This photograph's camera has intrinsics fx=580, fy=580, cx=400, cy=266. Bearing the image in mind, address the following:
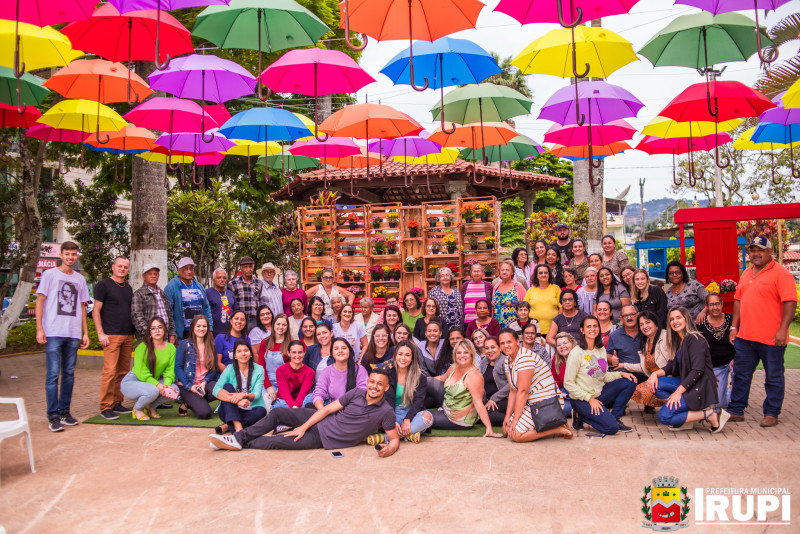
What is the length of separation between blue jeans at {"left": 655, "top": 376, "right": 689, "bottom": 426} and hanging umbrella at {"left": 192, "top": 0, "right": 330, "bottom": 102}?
18.1ft

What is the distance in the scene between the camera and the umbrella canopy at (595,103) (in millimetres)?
7914

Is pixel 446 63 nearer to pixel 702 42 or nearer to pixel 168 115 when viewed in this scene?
pixel 702 42

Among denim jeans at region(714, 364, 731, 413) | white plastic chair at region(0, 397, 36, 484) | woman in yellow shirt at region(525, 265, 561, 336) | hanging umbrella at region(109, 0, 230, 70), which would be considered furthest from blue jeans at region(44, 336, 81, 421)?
denim jeans at region(714, 364, 731, 413)

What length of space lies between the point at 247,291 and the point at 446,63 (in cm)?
430

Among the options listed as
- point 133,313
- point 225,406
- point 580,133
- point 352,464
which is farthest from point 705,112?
point 133,313

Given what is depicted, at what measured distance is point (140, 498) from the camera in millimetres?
4570

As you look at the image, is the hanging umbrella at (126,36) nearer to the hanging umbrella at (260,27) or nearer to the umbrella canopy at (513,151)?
the hanging umbrella at (260,27)

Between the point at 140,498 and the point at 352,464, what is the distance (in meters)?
1.75

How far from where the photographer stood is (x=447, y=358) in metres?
6.92

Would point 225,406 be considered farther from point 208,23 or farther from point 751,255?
point 751,255

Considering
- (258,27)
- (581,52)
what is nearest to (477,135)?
(581,52)

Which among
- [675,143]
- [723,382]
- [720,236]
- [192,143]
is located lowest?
[723,382]

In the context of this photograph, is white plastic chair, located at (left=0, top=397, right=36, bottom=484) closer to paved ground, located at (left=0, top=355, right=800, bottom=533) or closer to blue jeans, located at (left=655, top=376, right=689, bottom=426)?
paved ground, located at (left=0, top=355, right=800, bottom=533)

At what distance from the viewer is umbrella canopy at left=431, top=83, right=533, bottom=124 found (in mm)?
8555
